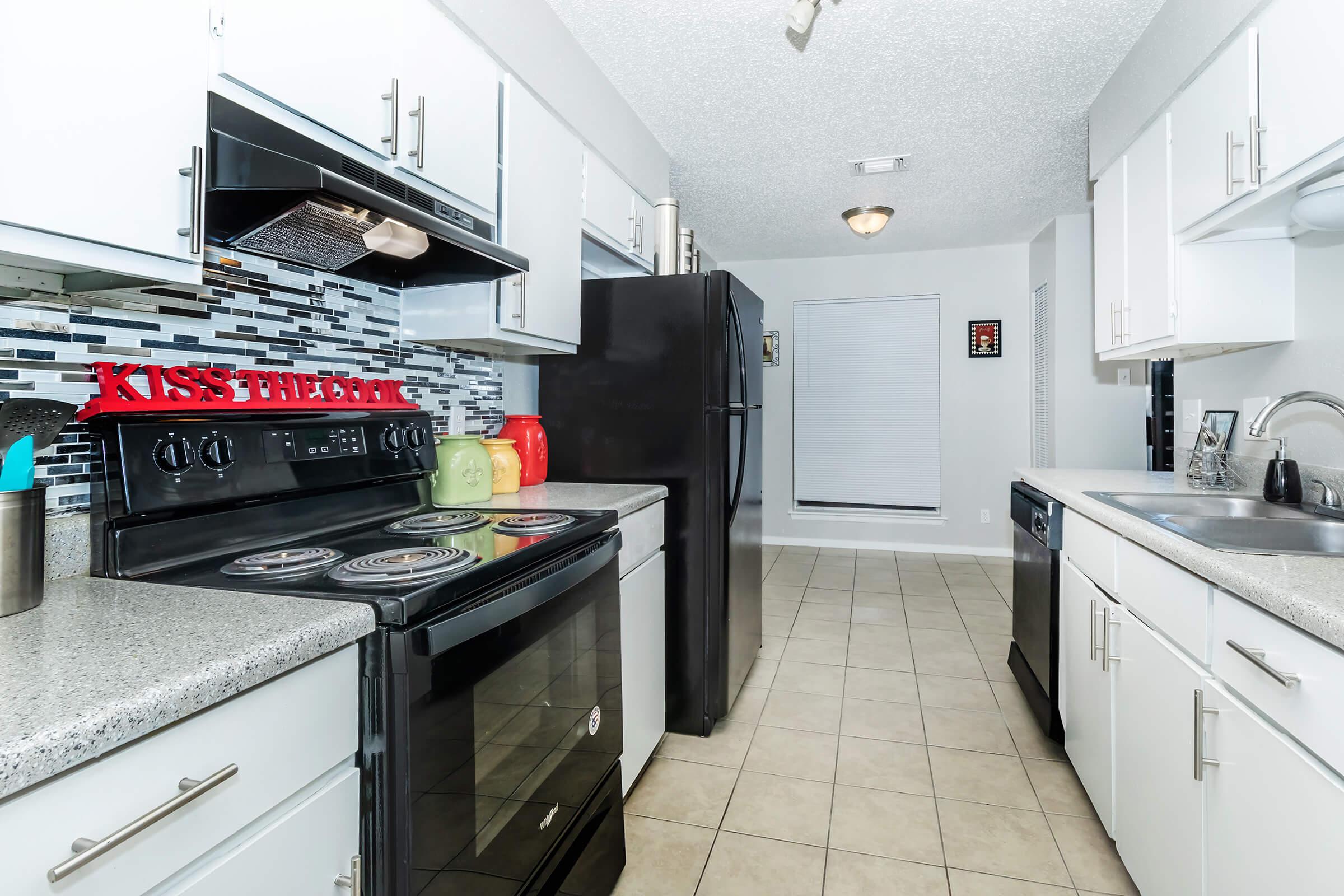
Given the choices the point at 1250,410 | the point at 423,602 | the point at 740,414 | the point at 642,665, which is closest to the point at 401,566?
the point at 423,602

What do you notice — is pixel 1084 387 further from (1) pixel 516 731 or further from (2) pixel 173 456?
(2) pixel 173 456

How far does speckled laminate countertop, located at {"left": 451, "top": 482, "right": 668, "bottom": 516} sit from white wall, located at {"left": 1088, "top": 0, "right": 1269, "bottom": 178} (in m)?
1.96

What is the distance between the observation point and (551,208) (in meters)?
2.14

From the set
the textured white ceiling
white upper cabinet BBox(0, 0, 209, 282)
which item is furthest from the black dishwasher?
white upper cabinet BBox(0, 0, 209, 282)

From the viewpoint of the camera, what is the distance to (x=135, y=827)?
62 centimetres

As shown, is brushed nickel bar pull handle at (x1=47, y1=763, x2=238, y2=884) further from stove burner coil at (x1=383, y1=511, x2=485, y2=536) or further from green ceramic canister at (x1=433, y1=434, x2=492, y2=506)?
green ceramic canister at (x1=433, y1=434, x2=492, y2=506)

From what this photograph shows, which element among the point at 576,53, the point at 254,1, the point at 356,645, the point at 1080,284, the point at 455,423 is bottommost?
the point at 356,645

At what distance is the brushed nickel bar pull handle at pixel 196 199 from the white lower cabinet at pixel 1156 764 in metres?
1.83

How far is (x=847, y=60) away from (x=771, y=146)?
0.81m

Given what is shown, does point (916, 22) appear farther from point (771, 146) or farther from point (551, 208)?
point (551, 208)

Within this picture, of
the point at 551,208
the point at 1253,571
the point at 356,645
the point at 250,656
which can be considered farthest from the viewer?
the point at 551,208

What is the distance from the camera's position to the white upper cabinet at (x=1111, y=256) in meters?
2.44

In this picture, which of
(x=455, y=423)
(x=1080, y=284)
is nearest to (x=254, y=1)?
(x=455, y=423)

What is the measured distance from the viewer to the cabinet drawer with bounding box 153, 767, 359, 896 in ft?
2.33
